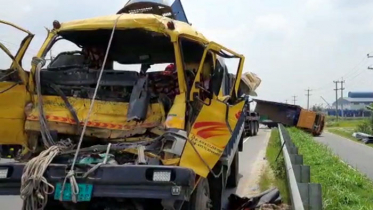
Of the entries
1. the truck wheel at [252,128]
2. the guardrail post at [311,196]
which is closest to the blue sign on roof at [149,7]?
the guardrail post at [311,196]

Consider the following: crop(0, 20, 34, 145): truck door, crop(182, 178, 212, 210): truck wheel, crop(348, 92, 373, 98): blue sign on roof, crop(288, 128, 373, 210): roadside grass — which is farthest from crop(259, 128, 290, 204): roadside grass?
crop(348, 92, 373, 98): blue sign on roof

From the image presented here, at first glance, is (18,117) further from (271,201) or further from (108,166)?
(271,201)

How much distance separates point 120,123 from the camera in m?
5.41

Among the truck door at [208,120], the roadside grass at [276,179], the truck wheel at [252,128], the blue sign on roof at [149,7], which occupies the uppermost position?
the blue sign on roof at [149,7]

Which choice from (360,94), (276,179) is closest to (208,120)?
(276,179)

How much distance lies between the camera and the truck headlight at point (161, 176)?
169 inches

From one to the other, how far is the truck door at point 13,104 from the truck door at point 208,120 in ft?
6.26

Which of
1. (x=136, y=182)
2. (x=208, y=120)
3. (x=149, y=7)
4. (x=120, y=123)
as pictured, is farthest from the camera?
(x=149, y=7)

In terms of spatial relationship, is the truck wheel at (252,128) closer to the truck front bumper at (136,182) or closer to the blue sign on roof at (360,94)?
the truck front bumper at (136,182)

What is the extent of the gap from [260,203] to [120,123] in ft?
9.98

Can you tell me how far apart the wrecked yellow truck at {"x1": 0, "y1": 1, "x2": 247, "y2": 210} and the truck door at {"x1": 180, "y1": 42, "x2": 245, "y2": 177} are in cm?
1

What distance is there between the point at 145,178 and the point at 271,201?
385 cm

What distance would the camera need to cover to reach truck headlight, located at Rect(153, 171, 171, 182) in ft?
14.1

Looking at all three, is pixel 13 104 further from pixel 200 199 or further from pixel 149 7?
pixel 149 7
